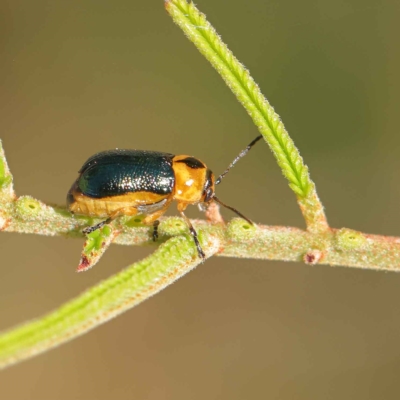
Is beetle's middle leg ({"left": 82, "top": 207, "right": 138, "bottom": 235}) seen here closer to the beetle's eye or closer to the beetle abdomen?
the beetle abdomen

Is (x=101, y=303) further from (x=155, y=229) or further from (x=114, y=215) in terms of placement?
(x=114, y=215)

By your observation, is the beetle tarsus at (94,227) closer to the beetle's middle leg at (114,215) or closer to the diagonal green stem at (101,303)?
the beetle's middle leg at (114,215)

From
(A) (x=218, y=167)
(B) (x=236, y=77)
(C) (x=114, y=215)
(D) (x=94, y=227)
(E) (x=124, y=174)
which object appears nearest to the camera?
(B) (x=236, y=77)

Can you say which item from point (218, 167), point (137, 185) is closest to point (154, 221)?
point (137, 185)

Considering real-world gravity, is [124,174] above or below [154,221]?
above

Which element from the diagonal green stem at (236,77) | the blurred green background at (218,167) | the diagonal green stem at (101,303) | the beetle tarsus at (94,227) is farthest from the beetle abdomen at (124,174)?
the blurred green background at (218,167)

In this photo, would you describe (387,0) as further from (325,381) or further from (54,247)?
(54,247)
